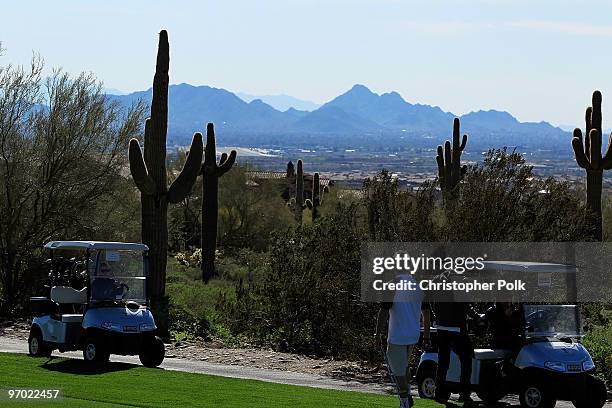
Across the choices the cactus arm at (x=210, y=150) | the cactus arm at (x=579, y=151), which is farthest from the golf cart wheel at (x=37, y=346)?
the cactus arm at (x=210, y=150)

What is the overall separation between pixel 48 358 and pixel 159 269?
7.56 meters

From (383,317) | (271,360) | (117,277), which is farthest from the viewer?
(271,360)

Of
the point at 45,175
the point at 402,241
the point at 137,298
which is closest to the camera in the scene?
the point at 137,298

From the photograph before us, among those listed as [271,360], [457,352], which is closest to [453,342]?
[457,352]

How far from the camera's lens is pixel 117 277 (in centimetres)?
1875

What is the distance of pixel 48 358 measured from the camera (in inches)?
741

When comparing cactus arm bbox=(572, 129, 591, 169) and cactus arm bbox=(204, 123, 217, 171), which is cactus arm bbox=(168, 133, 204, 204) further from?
cactus arm bbox=(204, 123, 217, 171)

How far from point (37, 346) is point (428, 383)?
726 cm

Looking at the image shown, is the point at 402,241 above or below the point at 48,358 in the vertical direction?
above

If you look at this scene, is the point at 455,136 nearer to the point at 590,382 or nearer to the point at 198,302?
the point at 198,302

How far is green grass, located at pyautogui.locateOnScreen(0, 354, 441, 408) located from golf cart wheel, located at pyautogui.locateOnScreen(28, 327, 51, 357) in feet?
2.43

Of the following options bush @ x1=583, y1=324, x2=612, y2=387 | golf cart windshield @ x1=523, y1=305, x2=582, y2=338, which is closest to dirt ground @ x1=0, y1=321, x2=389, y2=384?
bush @ x1=583, y1=324, x2=612, y2=387

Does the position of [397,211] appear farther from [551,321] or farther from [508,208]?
[551,321]

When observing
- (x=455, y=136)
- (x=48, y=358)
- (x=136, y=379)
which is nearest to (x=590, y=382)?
(x=136, y=379)
